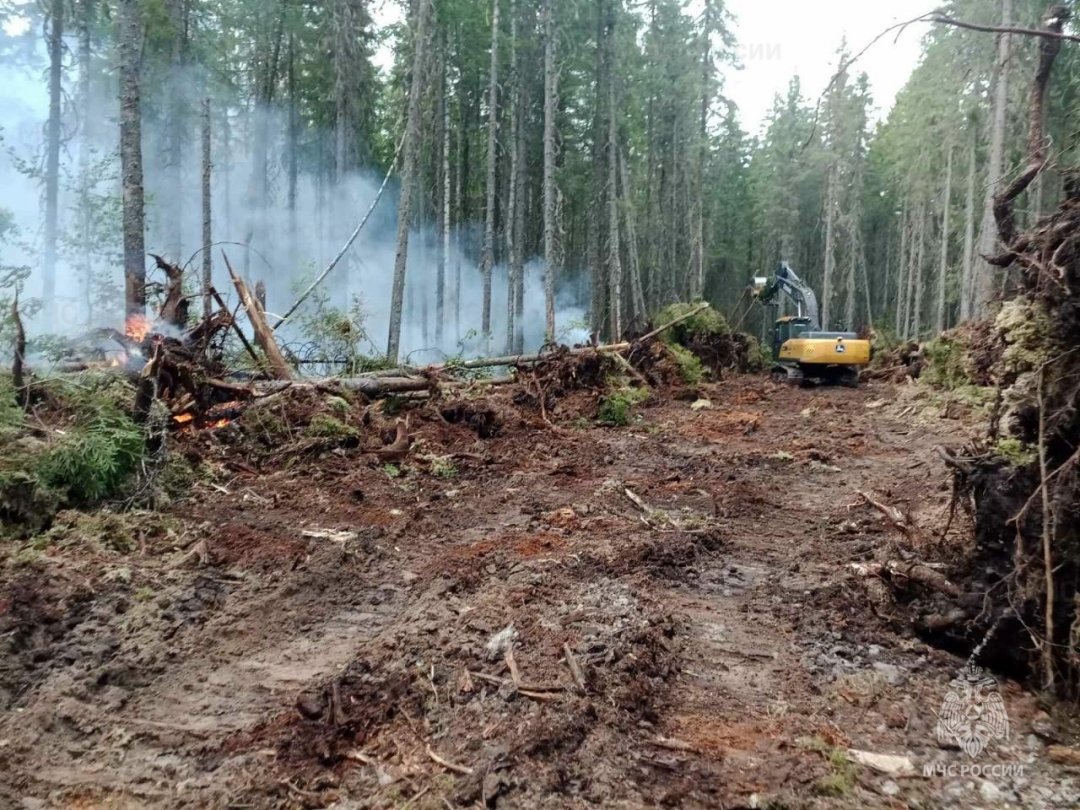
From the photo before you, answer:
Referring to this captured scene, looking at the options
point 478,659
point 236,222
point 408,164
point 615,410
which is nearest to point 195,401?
point 478,659

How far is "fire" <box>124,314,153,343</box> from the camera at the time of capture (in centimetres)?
862

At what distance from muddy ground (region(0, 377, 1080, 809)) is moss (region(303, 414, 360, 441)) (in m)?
1.18

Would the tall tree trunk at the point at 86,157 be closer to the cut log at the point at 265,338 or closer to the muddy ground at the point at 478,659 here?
the cut log at the point at 265,338

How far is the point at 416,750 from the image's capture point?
292 cm

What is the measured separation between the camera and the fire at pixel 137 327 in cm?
862

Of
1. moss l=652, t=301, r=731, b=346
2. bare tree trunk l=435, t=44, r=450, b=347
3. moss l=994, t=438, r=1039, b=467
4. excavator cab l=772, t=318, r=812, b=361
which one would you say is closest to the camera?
moss l=994, t=438, r=1039, b=467

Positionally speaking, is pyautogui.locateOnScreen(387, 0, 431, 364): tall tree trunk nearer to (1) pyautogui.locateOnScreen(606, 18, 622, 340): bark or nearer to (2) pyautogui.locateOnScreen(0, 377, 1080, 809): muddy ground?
(1) pyautogui.locateOnScreen(606, 18, 622, 340): bark

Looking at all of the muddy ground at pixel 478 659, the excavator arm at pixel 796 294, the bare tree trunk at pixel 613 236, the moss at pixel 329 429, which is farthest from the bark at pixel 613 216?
the muddy ground at pixel 478 659

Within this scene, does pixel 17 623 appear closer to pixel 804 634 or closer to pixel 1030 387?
pixel 804 634

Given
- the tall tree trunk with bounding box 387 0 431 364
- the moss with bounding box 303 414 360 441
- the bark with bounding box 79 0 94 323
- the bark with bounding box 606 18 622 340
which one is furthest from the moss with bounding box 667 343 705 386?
the bark with bounding box 79 0 94 323

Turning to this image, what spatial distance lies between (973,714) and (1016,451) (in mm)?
1465

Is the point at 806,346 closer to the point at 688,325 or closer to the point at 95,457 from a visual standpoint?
the point at 688,325

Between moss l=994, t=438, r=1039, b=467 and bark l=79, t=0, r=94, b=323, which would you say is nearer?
moss l=994, t=438, r=1039, b=467

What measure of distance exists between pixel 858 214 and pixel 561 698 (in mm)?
42272
